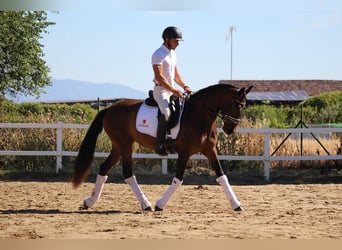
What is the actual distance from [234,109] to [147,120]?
4.22ft

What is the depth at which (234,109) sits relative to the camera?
842 centimetres

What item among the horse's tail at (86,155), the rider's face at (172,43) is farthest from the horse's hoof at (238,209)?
the rider's face at (172,43)

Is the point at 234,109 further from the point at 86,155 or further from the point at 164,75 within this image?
the point at 86,155

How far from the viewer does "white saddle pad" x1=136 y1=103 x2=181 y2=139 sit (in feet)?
28.2

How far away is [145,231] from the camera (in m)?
6.66

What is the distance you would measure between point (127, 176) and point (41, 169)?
22.6 feet

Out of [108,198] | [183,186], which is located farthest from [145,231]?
[183,186]

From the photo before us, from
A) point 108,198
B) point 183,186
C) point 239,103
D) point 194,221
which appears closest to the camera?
point 194,221

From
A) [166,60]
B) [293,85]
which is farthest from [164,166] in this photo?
[293,85]

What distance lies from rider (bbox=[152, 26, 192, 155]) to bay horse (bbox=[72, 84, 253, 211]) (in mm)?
261

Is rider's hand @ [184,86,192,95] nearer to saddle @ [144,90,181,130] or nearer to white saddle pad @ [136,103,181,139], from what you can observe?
saddle @ [144,90,181,130]

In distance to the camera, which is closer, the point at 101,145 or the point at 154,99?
the point at 154,99

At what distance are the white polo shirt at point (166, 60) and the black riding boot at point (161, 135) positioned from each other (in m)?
0.56

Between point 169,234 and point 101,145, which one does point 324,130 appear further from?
point 169,234
